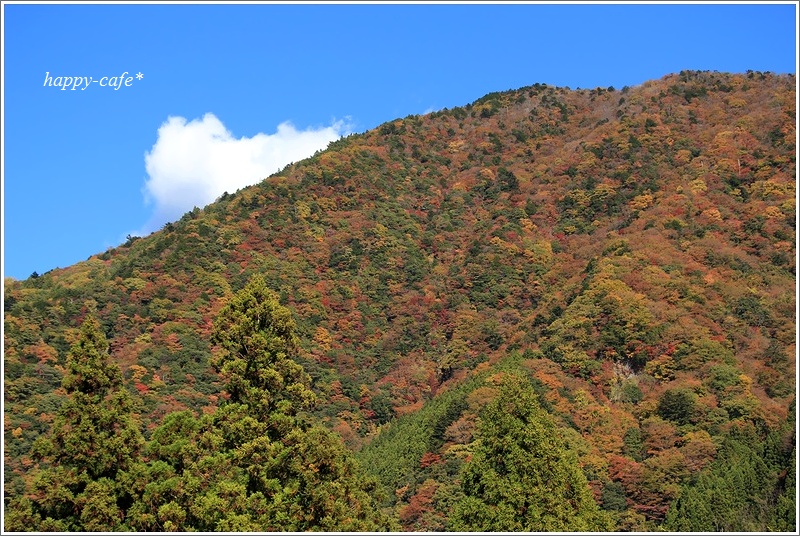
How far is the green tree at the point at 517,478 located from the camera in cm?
2902

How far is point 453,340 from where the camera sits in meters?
80.2

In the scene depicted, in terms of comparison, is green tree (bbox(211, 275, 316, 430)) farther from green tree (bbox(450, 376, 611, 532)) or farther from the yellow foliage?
the yellow foliage

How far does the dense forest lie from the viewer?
22.7m

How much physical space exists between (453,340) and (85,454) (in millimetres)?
60000

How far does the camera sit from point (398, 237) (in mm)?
98000

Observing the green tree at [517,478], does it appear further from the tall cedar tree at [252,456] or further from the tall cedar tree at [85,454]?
the tall cedar tree at [85,454]

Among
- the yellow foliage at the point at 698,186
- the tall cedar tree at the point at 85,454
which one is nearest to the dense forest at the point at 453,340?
the tall cedar tree at the point at 85,454

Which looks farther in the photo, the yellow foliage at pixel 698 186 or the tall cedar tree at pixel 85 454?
the yellow foliage at pixel 698 186

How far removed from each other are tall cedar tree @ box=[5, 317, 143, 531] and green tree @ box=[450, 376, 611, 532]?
40.0 feet

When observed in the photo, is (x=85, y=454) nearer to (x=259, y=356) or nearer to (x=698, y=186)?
(x=259, y=356)

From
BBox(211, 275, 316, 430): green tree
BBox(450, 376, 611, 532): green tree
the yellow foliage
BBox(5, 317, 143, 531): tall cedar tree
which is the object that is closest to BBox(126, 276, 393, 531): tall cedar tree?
BBox(211, 275, 316, 430): green tree

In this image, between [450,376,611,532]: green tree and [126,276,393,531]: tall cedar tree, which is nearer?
[126,276,393,531]: tall cedar tree

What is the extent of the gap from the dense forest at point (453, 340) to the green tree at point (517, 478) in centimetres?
8

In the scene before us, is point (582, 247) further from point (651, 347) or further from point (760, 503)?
point (760, 503)
